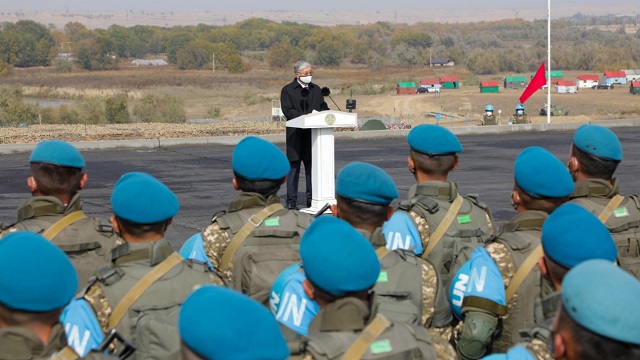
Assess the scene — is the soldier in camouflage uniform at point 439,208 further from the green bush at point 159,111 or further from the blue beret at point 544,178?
the green bush at point 159,111

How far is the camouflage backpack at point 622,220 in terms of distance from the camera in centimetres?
543

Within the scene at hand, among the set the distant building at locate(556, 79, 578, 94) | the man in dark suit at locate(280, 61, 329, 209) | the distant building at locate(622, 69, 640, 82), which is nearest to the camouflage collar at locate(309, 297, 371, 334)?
the man in dark suit at locate(280, 61, 329, 209)

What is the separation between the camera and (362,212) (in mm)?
4434

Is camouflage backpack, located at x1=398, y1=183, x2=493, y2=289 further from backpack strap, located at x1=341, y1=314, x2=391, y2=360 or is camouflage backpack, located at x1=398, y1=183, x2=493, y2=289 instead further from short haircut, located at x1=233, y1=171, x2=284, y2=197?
backpack strap, located at x1=341, y1=314, x2=391, y2=360

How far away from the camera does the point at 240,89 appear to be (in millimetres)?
67312

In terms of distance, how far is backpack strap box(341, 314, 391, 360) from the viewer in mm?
3172

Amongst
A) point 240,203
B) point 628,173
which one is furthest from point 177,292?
point 628,173

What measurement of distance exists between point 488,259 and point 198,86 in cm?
6608

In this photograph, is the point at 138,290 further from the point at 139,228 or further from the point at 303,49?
the point at 303,49

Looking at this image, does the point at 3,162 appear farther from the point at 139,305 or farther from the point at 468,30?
the point at 468,30

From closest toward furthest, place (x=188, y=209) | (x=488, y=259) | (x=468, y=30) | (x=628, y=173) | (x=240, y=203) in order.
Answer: (x=488, y=259), (x=240, y=203), (x=188, y=209), (x=628, y=173), (x=468, y=30)

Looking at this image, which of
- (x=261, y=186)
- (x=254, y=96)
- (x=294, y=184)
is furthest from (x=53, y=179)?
(x=254, y=96)

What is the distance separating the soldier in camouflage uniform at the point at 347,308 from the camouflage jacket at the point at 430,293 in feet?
2.97

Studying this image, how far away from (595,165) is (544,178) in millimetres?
956
